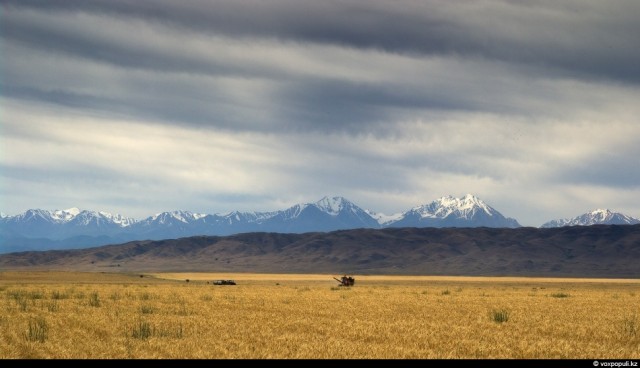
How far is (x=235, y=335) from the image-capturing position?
21594 mm

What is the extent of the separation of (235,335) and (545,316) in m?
15.4

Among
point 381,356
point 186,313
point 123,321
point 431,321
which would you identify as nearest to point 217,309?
point 186,313

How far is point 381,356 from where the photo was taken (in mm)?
17406

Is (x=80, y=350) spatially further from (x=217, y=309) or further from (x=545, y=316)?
(x=545, y=316)

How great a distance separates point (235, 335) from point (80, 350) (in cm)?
513

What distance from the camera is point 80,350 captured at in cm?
1833

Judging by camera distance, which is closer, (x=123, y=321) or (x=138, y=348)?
(x=138, y=348)

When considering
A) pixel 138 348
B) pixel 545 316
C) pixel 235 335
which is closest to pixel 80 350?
pixel 138 348

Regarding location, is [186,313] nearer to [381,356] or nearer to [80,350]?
[80,350]
